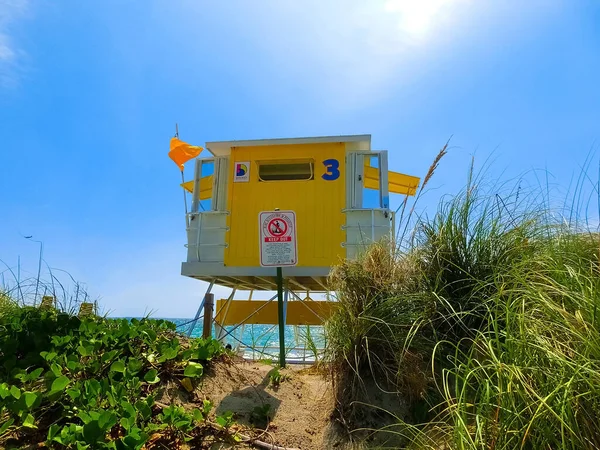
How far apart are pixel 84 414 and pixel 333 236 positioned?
4919mm

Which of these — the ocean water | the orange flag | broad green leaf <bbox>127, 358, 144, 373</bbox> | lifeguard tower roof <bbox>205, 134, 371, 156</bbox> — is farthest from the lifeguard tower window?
broad green leaf <bbox>127, 358, 144, 373</bbox>

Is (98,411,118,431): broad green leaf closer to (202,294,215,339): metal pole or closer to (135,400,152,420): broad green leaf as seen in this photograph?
(135,400,152,420): broad green leaf

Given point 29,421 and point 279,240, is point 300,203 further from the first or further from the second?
point 29,421

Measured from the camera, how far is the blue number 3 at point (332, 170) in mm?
7113

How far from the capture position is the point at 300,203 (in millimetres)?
7090

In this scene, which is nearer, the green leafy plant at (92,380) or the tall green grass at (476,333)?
the tall green grass at (476,333)

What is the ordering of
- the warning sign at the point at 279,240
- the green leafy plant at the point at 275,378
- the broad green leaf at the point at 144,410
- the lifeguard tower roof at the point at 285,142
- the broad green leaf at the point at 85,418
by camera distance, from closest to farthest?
the broad green leaf at the point at 85,418, the broad green leaf at the point at 144,410, the green leafy plant at the point at 275,378, the warning sign at the point at 279,240, the lifeguard tower roof at the point at 285,142

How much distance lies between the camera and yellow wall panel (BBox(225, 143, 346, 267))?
6895mm

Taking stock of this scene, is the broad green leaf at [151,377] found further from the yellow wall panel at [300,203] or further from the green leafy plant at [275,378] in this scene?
the yellow wall panel at [300,203]

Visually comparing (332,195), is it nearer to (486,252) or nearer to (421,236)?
(421,236)

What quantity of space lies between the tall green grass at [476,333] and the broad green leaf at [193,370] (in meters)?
0.95

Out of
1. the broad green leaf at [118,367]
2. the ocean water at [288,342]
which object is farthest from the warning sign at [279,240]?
the broad green leaf at [118,367]

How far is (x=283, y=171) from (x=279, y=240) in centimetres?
323

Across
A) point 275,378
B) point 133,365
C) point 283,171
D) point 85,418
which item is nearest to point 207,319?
point 275,378
